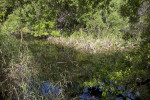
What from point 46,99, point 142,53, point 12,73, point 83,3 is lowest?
point 46,99

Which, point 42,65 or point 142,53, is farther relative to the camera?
point 42,65

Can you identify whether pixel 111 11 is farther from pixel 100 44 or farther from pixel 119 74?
pixel 119 74

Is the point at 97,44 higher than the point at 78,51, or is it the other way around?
the point at 97,44

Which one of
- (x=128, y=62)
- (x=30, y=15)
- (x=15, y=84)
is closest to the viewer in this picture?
(x=15, y=84)

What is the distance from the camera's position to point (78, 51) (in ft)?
22.6

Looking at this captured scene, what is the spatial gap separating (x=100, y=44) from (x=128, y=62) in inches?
161

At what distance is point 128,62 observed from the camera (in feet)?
9.91

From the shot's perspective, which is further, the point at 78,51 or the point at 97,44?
the point at 97,44

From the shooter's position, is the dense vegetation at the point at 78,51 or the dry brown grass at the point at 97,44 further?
the dry brown grass at the point at 97,44

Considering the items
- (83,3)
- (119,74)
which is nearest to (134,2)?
(119,74)

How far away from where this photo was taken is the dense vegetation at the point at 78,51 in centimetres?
280

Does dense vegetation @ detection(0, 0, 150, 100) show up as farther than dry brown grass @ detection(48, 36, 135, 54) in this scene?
No

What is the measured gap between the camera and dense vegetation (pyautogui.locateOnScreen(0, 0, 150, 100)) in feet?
9.20

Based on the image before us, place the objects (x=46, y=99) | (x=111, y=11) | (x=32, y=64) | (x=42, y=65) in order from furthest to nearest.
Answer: (x=111, y=11) → (x=42, y=65) → (x=32, y=64) → (x=46, y=99)
